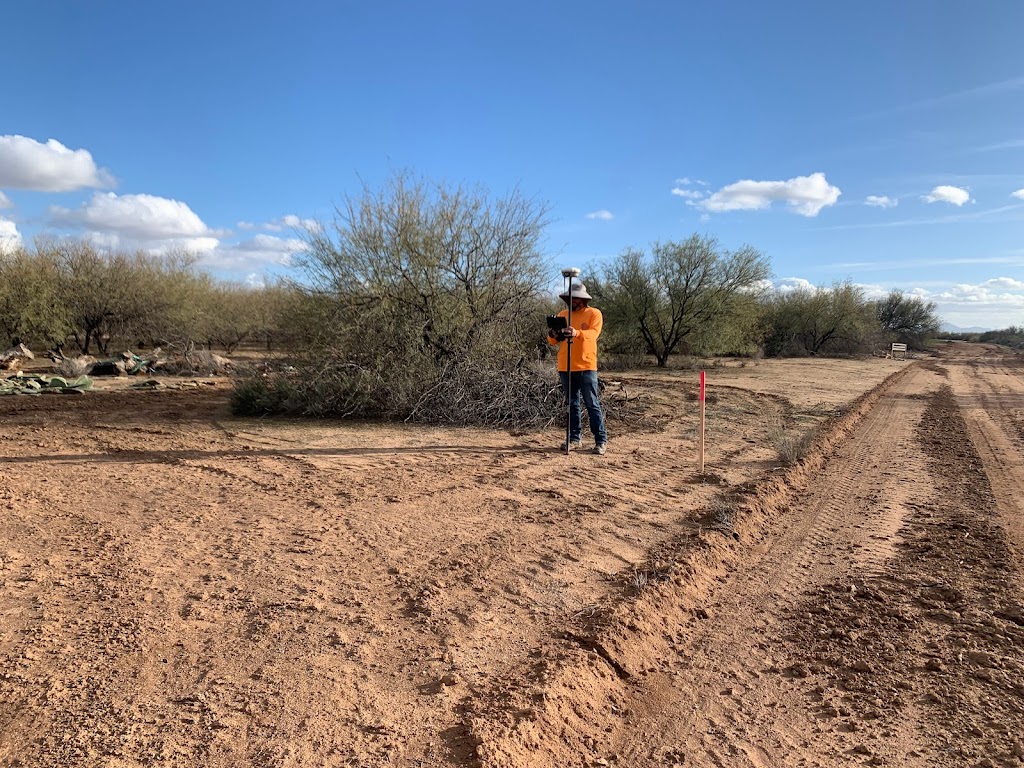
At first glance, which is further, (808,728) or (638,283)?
(638,283)

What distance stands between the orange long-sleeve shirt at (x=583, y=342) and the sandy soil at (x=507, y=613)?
1535 millimetres

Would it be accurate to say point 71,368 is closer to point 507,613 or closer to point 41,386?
point 41,386

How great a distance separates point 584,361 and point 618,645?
518 centimetres

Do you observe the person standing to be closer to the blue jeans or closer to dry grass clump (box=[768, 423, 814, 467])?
the blue jeans

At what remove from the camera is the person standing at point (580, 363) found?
25.7 feet

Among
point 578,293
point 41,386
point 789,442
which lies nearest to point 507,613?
point 578,293

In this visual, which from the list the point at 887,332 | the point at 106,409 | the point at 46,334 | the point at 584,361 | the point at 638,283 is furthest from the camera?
the point at 887,332

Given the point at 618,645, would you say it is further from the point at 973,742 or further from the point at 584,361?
the point at 584,361

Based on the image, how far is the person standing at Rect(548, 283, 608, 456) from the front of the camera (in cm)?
784

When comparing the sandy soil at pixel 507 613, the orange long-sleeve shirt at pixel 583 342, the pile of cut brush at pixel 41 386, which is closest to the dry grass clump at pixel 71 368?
the pile of cut brush at pixel 41 386

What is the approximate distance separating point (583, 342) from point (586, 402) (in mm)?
813

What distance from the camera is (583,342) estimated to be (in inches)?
312

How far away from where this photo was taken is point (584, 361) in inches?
313

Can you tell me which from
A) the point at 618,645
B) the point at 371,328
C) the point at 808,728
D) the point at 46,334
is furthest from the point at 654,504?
Answer: the point at 46,334
